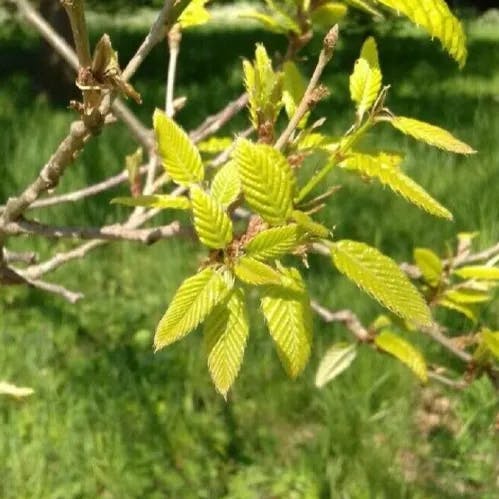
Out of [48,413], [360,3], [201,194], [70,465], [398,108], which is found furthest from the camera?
[398,108]


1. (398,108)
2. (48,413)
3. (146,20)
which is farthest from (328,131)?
(146,20)

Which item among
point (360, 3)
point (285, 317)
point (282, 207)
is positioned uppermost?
point (360, 3)

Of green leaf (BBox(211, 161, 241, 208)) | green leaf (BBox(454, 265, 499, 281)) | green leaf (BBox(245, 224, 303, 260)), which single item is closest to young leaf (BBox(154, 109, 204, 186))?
green leaf (BBox(211, 161, 241, 208))

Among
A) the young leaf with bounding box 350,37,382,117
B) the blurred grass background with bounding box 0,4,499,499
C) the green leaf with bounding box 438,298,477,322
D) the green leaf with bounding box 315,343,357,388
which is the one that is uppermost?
the young leaf with bounding box 350,37,382,117

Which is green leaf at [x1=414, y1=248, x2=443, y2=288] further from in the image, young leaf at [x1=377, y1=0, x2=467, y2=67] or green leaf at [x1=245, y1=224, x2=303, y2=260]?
young leaf at [x1=377, y1=0, x2=467, y2=67]

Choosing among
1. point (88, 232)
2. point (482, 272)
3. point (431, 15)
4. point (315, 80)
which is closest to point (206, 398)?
point (482, 272)

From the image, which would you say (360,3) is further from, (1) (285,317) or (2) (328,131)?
(2) (328,131)

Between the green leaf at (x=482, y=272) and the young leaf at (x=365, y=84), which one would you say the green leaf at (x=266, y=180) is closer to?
the young leaf at (x=365, y=84)
